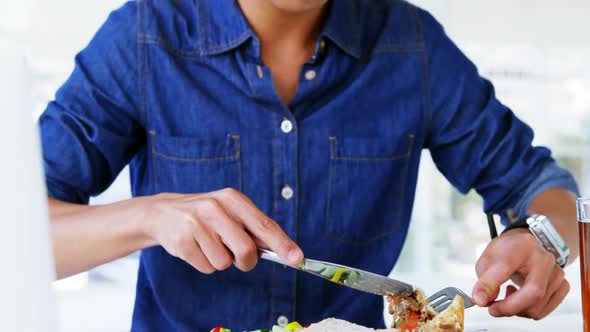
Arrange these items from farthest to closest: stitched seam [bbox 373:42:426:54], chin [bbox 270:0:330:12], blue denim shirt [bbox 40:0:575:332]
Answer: stitched seam [bbox 373:42:426:54] < blue denim shirt [bbox 40:0:575:332] < chin [bbox 270:0:330:12]

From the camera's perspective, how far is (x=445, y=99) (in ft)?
4.58

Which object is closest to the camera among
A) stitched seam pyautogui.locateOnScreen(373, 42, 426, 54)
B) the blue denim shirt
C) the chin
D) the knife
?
the knife

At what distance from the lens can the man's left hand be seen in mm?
974

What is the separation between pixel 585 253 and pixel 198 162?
710 millimetres

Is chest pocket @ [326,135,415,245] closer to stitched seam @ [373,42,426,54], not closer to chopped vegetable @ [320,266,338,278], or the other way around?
stitched seam @ [373,42,426,54]

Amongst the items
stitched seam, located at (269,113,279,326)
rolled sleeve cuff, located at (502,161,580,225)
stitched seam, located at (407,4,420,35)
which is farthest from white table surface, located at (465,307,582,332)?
stitched seam, located at (407,4,420,35)

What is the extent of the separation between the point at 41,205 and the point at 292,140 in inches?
34.8

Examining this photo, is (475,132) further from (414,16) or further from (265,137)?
(265,137)

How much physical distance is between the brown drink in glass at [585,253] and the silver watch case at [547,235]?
0.28ft

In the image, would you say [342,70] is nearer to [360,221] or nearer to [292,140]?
[292,140]

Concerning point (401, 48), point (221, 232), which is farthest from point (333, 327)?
point (401, 48)

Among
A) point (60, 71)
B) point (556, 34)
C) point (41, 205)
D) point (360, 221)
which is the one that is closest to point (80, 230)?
point (360, 221)

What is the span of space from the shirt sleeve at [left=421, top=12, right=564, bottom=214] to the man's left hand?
1.01ft

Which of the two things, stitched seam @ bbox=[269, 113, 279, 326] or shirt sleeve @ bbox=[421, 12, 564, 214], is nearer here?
stitched seam @ bbox=[269, 113, 279, 326]
